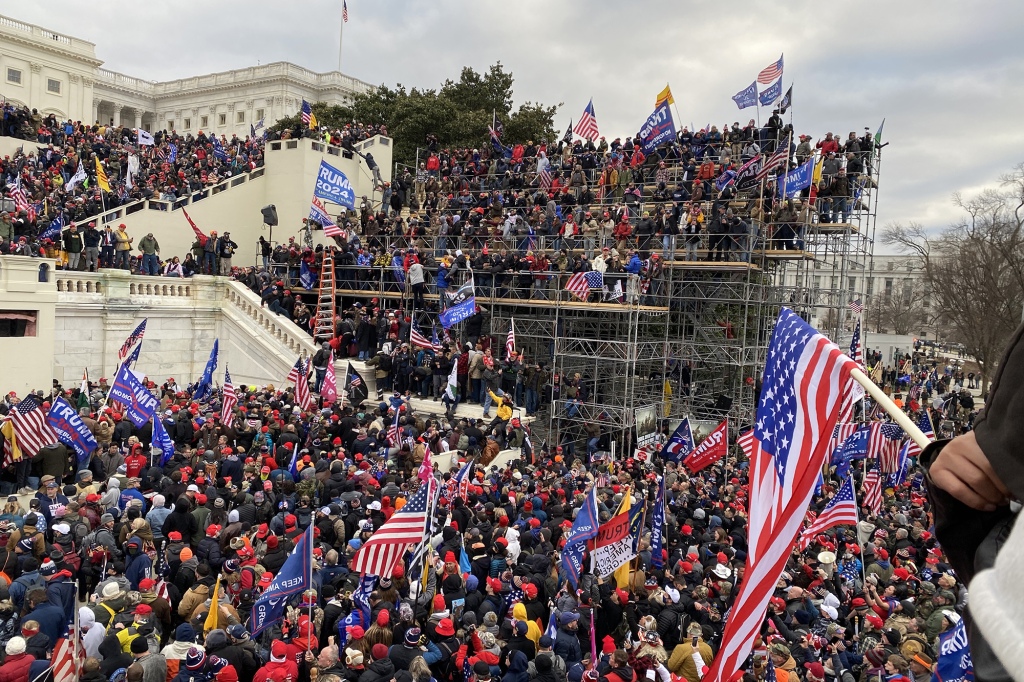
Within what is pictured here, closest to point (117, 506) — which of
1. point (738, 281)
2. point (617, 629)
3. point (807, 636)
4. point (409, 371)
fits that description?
point (617, 629)

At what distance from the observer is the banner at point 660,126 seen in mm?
27094

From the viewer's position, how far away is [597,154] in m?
32.2

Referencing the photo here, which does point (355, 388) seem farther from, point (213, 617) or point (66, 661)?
point (66, 661)

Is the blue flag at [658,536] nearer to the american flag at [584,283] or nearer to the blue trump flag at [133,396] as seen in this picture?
the blue trump flag at [133,396]

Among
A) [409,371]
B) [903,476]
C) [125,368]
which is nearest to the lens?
[125,368]

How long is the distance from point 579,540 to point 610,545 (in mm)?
456

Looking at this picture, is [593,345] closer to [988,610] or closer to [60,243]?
[60,243]

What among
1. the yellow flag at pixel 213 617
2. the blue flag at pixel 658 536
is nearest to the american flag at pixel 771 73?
the blue flag at pixel 658 536

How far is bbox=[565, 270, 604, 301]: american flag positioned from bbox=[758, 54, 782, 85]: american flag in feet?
32.7

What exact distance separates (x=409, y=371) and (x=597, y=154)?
14.5m

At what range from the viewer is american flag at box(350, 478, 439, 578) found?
9305 mm

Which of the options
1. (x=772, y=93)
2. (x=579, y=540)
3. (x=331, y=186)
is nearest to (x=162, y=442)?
(x=579, y=540)

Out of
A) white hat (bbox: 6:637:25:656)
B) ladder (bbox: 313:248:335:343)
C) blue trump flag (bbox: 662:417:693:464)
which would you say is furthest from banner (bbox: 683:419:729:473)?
ladder (bbox: 313:248:335:343)

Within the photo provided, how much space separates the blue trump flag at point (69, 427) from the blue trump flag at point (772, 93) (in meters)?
22.3
